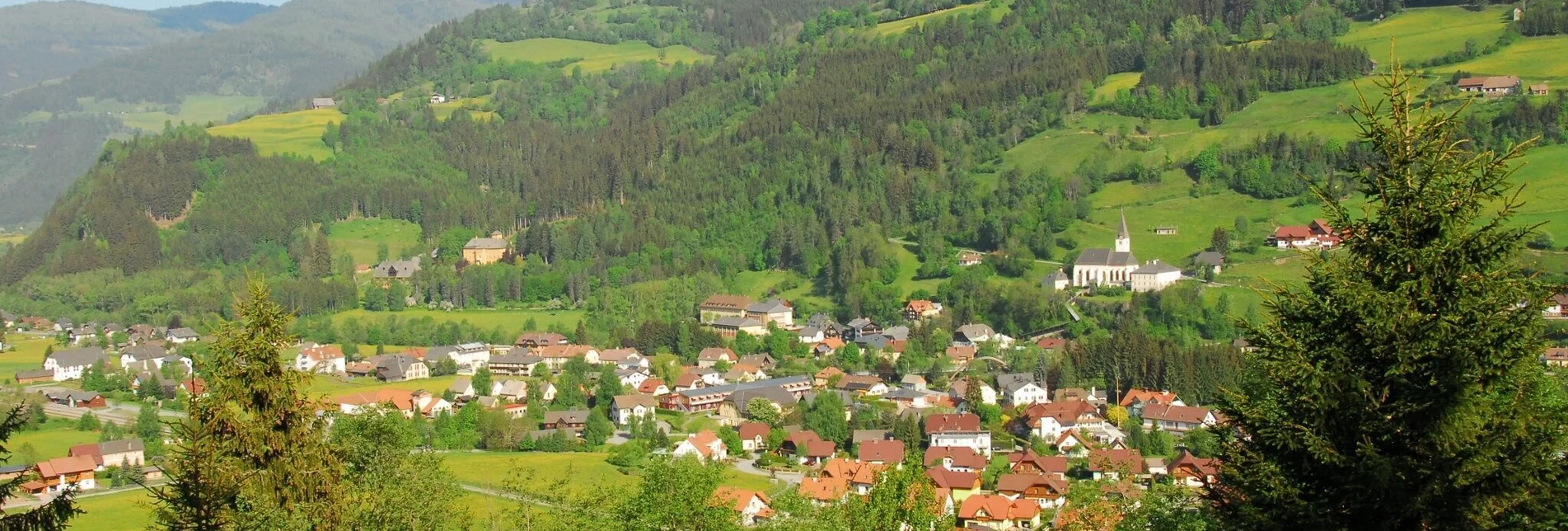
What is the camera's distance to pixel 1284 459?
11.5m

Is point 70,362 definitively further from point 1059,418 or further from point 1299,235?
point 1299,235

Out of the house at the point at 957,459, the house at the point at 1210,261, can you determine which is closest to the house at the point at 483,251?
the house at the point at 1210,261

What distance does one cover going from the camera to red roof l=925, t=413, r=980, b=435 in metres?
57.9

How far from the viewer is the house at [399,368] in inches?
2973

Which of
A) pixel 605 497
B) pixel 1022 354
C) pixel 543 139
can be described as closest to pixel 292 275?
pixel 543 139

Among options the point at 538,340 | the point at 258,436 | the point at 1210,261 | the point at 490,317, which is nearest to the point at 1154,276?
the point at 1210,261

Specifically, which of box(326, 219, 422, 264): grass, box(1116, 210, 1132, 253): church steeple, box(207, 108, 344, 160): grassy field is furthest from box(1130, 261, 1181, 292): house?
box(207, 108, 344, 160): grassy field

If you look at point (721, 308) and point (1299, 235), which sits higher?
point (1299, 235)

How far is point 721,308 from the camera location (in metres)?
90.5

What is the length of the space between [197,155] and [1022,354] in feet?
279

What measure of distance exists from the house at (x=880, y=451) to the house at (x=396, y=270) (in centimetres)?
5669

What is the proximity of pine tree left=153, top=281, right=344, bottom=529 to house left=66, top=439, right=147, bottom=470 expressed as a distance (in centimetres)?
4056

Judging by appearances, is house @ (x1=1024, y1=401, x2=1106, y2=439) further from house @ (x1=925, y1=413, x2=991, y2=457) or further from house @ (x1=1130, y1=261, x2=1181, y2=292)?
house @ (x1=1130, y1=261, x2=1181, y2=292)

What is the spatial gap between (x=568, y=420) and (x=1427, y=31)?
82523 millimetres
